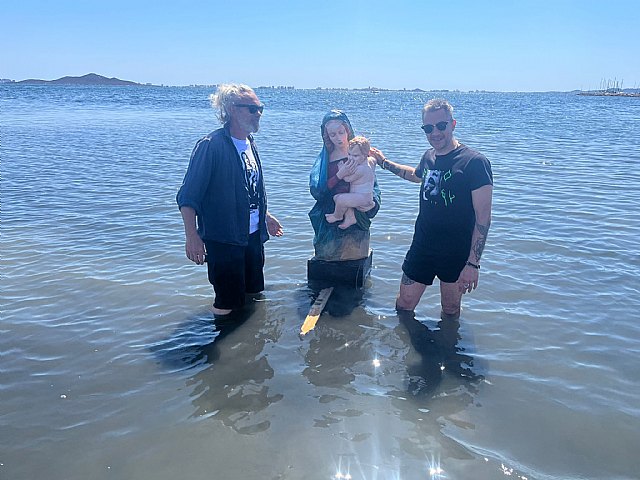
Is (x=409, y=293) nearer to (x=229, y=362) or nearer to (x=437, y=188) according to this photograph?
(x=437, y=188)

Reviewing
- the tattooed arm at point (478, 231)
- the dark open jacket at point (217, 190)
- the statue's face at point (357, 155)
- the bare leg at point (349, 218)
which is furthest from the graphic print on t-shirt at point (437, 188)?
the dark open jacket at point (217, 190)

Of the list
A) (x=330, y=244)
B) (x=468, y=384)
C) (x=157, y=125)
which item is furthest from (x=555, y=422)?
(x=157, y=125)

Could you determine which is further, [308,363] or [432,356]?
[432,356]

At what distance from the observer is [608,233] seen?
8922 mm

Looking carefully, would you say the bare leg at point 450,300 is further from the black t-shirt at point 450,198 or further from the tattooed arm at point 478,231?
the black t-shirt at point 450,198

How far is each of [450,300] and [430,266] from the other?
0.67 meters

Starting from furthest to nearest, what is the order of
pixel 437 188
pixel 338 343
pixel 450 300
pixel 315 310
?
pixel 315 310 → pixel 450 300 → pixel 338 343 → pixel 437 188

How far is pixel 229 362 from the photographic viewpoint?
15.6 ft

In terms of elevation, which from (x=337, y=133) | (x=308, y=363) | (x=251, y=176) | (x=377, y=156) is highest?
(x=337, y=133)

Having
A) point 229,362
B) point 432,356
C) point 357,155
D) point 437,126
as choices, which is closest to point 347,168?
point 357,155

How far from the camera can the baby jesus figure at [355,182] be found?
230 inches

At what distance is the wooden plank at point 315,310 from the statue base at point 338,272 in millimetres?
264

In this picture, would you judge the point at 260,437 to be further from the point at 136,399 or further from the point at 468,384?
the point at 468,384

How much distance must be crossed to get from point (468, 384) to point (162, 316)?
11.3ft
